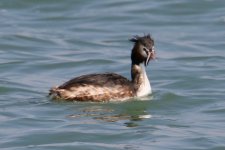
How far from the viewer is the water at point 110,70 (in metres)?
13.3

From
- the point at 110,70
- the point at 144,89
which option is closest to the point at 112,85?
the point at 144,89

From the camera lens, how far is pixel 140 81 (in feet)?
51.2

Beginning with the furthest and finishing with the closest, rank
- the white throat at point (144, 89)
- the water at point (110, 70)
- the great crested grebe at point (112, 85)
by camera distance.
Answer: the white throat at point (144, 89) < the great crested grebe at point (112, 85) < the water at point (110, 70)

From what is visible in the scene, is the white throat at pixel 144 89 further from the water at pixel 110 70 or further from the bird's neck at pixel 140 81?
the water at pixel 110 70

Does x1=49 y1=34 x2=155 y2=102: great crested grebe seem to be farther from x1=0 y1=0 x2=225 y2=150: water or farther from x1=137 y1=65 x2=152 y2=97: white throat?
x1=0 y1=0 x2=225 y2=150: water

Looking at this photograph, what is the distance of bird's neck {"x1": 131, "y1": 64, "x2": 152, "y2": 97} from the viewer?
1547cm

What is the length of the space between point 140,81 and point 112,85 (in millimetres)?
592

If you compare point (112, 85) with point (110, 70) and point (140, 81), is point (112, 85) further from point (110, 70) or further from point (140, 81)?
point (110, 70)

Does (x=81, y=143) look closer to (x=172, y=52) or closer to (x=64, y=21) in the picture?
(x=172, y=52)

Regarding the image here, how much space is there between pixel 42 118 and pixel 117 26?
806 centimetres

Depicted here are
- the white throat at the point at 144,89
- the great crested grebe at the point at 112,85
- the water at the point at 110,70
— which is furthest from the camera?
the white throat at the point at 144,89

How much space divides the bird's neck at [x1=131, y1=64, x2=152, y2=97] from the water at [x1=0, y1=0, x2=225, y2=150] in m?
0.16

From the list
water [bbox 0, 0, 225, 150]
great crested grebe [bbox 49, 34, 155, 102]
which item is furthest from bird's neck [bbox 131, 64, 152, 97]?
water [bbox 0, 0, 225, 150]

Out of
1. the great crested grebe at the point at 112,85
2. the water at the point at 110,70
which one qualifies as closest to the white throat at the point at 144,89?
the great crested grebe at the point at 112,85
